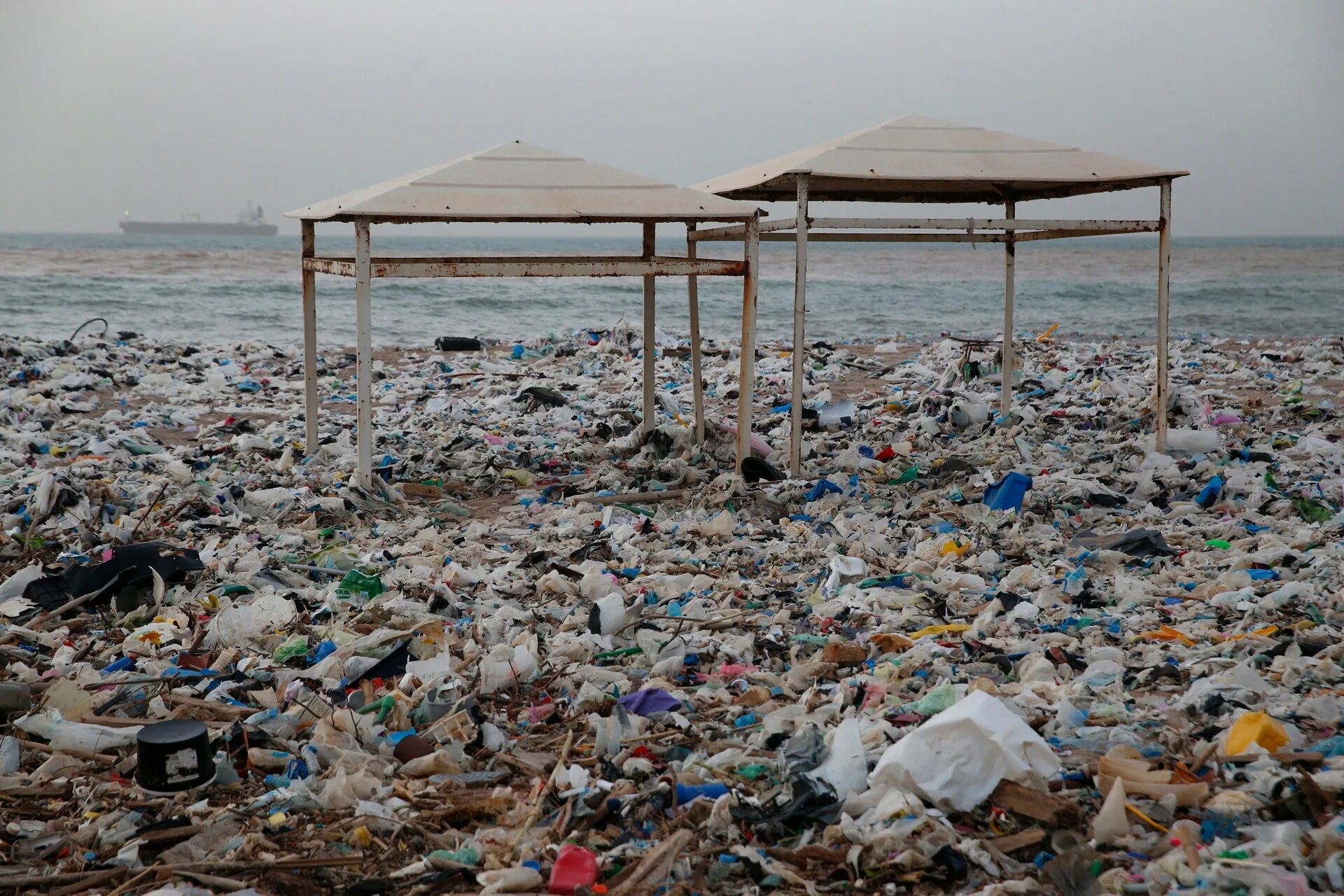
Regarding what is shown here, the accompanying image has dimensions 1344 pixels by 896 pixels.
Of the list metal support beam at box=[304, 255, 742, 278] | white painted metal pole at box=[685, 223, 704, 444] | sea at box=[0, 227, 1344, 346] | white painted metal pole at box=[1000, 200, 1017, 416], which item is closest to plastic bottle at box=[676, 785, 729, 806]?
metal support beam at box=[304, 255, 742, 278]

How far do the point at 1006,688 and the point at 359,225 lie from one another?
12.0ft

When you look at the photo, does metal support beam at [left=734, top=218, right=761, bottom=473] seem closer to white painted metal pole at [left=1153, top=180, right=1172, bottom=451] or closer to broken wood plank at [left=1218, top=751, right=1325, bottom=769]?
white painted metal pole at [left=1153, top=180, right=1172, bottom=451]

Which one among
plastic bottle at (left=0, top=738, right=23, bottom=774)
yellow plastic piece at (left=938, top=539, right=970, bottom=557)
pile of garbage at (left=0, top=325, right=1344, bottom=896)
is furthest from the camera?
yellow plastic piece at (left=938, top=539, right=970, bottom=557)

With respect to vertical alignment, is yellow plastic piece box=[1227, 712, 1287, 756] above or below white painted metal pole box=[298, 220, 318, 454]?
below

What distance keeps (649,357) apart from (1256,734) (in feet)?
15.3

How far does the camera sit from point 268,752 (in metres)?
2.78

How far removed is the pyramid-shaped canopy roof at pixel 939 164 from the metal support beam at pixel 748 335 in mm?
334

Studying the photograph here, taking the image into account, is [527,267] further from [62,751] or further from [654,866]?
[654,866]

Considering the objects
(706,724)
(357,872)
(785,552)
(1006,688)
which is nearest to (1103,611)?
(1006,688)

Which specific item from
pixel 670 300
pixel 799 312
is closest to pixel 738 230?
pixel 799 312

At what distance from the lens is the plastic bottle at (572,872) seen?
6.98ft

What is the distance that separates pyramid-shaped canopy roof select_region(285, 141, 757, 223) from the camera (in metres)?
4.94

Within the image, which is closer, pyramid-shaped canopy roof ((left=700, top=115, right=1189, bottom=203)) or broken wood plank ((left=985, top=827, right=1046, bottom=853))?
broken wood plank ((left=985, top=827, right=1046, bottom=853))

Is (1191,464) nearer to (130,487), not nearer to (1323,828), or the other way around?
(1323,828)
